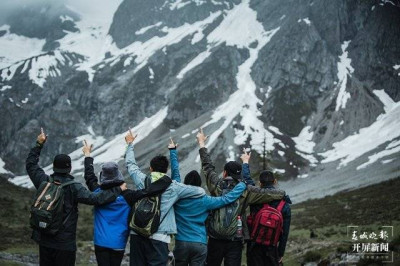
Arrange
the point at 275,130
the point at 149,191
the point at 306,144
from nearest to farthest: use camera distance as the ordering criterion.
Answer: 1. the point at 149,191
2. the point at 306,144
3. the point at 275,130

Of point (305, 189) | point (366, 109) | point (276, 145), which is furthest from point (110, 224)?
point (366, 109)

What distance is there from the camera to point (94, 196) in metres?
8.74

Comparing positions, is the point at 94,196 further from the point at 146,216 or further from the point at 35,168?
the point at 35,168

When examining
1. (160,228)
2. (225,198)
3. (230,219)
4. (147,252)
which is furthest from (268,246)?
(147,252)

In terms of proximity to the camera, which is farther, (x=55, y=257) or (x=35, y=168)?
(x=35, y=168)

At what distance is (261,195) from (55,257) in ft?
15.8

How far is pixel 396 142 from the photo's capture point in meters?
132

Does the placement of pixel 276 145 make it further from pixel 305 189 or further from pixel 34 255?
pixel 34 255

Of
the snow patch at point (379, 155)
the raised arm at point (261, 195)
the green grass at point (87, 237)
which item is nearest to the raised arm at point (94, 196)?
the raised arm at point (261, 195)

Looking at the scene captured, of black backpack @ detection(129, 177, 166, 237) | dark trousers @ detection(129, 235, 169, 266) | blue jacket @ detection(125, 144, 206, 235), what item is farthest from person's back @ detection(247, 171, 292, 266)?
black backpack @ detection(129, 177, 166, 237)

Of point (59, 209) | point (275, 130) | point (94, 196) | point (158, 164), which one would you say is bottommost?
point (59, 209)

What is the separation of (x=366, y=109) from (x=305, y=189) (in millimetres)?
82513

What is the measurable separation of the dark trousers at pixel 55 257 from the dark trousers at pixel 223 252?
3.23m

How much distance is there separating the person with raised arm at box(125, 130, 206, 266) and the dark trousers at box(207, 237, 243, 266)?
150 centimetres
